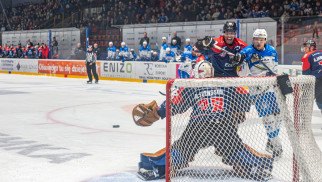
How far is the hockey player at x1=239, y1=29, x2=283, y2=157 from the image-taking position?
3627mm

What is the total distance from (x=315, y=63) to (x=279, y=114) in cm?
357

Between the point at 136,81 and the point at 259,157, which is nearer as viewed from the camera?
the point at 259,157

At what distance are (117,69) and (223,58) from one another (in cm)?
1414

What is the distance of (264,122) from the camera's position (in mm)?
4027

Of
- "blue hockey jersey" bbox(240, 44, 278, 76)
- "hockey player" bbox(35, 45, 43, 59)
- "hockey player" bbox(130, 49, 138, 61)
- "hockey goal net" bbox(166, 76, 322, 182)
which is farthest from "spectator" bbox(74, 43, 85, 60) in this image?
"hockey goal net" bbox(166, 76, 322, 182)

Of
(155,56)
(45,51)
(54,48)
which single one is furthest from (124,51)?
(45,51)

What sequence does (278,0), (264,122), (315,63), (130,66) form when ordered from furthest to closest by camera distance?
1. (130,66)
2. (278,0)
3. (315,63)
4. (264,122)

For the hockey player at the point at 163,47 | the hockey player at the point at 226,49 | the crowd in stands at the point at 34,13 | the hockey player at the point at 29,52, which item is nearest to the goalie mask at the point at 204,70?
the hockey player at the point at 226,49

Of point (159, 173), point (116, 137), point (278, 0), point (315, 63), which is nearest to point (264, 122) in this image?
point (159, 173)

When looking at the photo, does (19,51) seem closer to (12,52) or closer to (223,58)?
(12,52)

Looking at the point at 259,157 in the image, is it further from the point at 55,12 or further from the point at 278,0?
the point at 55,12

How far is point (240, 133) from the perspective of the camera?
3623 millimetres

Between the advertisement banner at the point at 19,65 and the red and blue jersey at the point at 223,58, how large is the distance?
18929 mm

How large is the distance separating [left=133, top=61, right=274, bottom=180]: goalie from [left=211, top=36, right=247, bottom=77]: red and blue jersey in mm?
796
